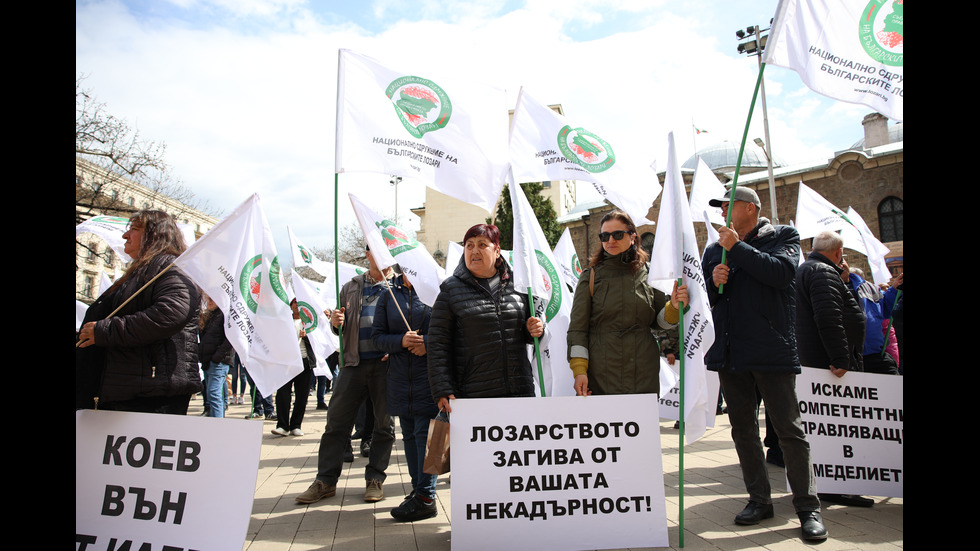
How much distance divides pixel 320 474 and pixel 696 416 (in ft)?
9.78

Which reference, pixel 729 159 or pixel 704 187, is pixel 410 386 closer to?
pixel 704 187

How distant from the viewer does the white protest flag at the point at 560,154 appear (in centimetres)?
530

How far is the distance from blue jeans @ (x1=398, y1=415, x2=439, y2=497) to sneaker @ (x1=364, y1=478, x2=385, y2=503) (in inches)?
21.1

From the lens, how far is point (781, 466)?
6289mm

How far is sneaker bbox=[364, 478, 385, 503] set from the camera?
A: 5123mm

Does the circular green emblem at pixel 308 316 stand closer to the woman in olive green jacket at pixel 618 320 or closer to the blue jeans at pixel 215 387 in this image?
the blue jeans at pixel 215 387

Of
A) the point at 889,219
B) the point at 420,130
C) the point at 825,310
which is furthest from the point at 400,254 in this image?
the point at 889,219

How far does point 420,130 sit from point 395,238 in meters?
1.20

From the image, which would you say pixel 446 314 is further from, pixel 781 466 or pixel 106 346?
pixel 781 466

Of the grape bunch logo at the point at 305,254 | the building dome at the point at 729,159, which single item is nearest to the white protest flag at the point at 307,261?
the grape bunch logo at the point at 305,254

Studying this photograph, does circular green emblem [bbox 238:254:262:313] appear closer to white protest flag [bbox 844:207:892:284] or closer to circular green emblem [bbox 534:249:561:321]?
circular green emblem [bbox 534:249:561:321]

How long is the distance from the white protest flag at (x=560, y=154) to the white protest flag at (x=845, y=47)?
1.44 m

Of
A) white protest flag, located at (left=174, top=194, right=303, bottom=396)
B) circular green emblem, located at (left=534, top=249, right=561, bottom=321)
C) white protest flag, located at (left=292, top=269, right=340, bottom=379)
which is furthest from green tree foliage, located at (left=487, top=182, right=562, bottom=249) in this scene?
white protest flag, located at (left=174, top=194, right=303, bottom=396)

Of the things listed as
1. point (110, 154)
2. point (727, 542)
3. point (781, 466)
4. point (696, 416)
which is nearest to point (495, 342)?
point (696, 416)
